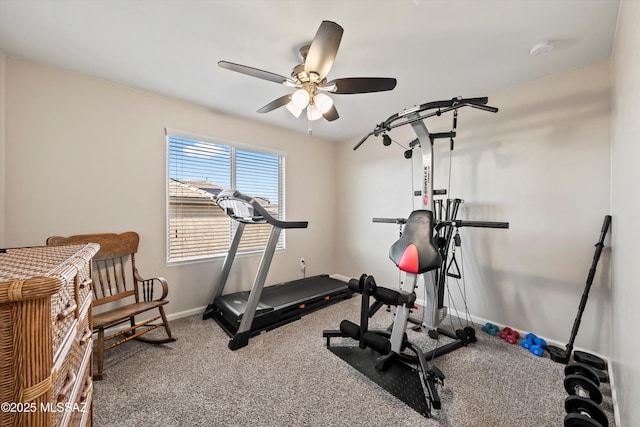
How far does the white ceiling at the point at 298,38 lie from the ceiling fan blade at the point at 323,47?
0.28 m

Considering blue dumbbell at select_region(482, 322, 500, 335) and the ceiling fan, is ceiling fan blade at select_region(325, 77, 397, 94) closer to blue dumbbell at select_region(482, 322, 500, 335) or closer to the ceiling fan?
the ceiling fan

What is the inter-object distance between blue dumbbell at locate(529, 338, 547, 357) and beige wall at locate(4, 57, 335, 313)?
317 centimetres

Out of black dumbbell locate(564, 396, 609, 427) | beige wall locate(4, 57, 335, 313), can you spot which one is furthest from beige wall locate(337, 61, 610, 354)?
beige wall locate(4, 57, 335, 313)

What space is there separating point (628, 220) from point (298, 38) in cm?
227

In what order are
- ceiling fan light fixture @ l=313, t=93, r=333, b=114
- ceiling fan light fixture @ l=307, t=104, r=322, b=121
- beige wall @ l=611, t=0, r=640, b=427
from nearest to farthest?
beige wall @ l=611, t=0, r=640, b=427 < ceiling fan light fixture @ l=313, t=93, r=333, b=114 < ceiling fan light fixture @ l=307, t=104, r=322, b=121

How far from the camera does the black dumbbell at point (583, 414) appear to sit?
120cm

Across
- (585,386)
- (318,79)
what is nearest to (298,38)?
(318,79)

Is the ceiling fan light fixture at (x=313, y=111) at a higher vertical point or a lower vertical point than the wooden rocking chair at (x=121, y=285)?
higher

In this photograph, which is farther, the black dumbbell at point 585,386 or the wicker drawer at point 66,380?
the black dumbbell at point 585,386

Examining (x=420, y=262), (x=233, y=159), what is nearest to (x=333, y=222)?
(x=233, y=159)

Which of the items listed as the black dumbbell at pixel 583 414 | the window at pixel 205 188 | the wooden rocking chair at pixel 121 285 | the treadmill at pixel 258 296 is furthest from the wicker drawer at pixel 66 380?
the black dumbbell at pixel 583 414

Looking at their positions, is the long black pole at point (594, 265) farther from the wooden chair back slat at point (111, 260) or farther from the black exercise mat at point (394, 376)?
the wooden chair back slat at point (111, 260)

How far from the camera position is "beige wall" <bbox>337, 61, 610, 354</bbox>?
210 centimetres

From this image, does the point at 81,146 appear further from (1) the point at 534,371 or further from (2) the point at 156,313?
(1) the point at 534,371
